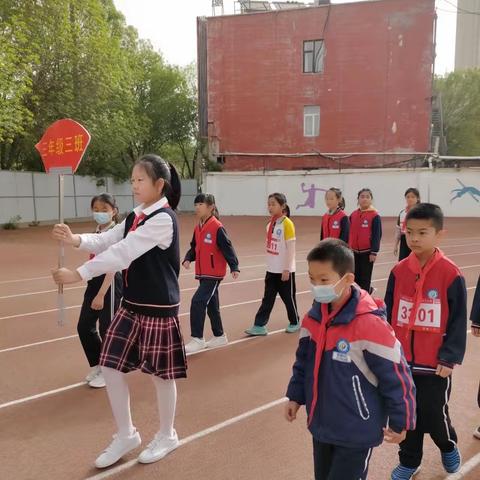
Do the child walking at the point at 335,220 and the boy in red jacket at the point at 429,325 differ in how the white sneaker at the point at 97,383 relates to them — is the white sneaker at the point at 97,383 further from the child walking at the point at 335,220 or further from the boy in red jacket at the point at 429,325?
the child walking at the point at 335,220

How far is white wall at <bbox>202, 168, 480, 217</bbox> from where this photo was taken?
2444 centimetres

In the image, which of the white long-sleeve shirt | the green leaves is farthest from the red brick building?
the white long-sleeve shirt

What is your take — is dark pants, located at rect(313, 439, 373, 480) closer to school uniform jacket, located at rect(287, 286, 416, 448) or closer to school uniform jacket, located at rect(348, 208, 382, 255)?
school uniform jacket, located at rect(287, 286, 416, 448)

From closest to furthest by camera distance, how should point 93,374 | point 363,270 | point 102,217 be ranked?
point 102,217, point 93,374, point 363,270

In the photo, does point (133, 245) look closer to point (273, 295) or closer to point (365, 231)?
point (273, 295)

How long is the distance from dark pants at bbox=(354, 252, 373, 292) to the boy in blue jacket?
538 cm

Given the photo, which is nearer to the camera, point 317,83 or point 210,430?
point 210,430

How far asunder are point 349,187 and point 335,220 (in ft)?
63.9

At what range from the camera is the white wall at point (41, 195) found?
923 inches

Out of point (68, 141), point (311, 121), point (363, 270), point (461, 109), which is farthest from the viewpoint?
point (461, 109)

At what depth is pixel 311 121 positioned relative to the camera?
2845 centimetres

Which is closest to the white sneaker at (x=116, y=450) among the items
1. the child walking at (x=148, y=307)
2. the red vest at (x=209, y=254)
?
the child walking at (x=148, y=307)

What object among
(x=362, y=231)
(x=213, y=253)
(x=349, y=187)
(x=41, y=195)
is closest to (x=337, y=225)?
(x=362, y=231)

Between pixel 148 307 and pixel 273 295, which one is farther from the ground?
pixel 148 307
